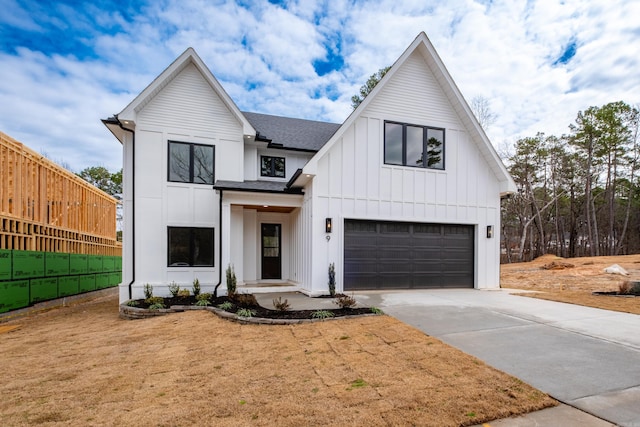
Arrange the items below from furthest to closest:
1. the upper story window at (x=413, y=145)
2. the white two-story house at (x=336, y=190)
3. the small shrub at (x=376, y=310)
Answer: the upper story window at (x=413, y=145), the white two-story house at (x=336, y=190), the small shrub at (x=376, y=310)

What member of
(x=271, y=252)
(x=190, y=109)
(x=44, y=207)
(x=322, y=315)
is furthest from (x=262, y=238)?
(x=44, y=207)

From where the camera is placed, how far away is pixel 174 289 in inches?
370

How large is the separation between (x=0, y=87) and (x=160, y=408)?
19.7m

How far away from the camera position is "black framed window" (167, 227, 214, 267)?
32.7 feet

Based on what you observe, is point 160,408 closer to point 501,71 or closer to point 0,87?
point 501,71

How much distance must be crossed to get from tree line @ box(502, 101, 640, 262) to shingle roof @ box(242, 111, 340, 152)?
22.4 metres

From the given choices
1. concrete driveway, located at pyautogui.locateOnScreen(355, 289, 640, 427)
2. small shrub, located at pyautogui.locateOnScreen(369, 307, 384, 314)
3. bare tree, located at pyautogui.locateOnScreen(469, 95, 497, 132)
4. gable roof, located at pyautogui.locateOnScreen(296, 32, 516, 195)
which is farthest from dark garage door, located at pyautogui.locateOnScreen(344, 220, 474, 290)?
bare tree, located at pyautogui.locateOnScreen(469, 95, 497, 132)

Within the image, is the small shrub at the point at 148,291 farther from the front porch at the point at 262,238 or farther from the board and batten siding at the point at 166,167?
the front porch at the point at 262,238

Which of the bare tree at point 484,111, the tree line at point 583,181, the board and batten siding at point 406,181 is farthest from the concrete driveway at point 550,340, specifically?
the tree line at point 583,181

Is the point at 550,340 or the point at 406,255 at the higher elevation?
the point at 406,255

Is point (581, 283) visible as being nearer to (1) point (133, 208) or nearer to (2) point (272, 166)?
(2) point (272, 166)

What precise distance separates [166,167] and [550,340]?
10.7m

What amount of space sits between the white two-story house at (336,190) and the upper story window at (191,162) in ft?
0.11

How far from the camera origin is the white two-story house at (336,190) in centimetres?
946
